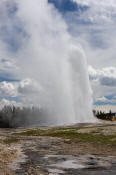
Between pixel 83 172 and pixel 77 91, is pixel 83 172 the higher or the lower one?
the lower one

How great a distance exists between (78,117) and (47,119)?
27.4 metres

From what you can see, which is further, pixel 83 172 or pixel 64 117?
pixel 64 117

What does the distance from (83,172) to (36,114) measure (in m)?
146

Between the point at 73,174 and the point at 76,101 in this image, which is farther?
the point at 76,101

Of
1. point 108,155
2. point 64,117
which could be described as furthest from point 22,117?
point 108,155

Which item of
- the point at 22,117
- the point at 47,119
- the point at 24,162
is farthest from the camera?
the point at 22,117

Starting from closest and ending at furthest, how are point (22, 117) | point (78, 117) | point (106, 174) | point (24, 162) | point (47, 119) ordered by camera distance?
point (106, 174)
point (24, 162)
point (78, 117)
point (47, 119)
point (22, 117)

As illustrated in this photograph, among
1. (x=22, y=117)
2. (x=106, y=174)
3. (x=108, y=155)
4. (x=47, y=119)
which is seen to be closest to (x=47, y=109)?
(x=47, y=119)

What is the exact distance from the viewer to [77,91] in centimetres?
12044

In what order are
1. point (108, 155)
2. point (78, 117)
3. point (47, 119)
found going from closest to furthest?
point (108, 155), point (78, 117), point (47, 119)

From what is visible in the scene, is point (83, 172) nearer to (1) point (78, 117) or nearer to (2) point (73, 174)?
(2) point (73, 174)

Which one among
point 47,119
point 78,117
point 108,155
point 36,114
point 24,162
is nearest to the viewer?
point 24,162

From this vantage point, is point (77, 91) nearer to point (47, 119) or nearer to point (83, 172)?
point (47, 119)

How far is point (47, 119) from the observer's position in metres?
139
